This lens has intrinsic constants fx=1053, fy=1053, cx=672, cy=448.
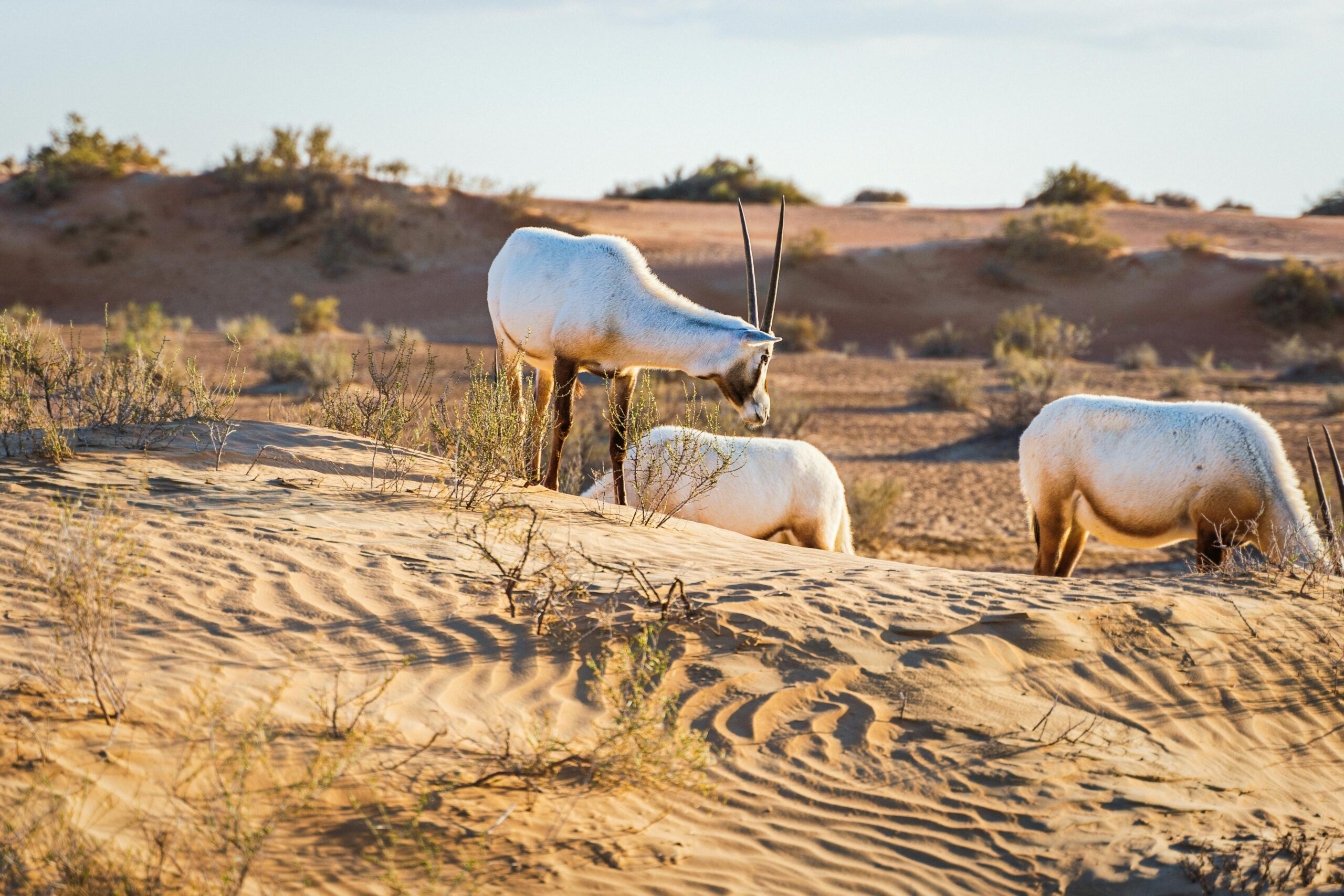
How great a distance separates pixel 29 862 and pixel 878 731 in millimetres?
2751

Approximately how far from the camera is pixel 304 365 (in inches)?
705

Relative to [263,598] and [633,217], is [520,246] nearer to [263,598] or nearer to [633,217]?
[263,598]

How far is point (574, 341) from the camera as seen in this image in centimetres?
696

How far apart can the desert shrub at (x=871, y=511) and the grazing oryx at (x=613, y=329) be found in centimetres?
336

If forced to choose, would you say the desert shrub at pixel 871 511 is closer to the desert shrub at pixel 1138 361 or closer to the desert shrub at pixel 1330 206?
the desert shrub at pixel 1138 361

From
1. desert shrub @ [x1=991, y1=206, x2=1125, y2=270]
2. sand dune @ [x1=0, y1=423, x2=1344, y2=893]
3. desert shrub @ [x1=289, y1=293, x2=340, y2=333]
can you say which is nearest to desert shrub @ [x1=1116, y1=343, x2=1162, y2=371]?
desert shrub @ [x1=991, y1=206, x2=1125, y2=270]

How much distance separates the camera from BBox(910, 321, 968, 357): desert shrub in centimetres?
2597

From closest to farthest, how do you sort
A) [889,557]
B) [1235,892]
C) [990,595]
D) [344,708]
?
[1235,892] → [344,708] → [990,595] → [889,557]

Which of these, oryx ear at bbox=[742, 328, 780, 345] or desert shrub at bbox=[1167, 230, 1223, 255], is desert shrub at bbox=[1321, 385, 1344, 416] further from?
desert shrub at bbox=[1167, 230, 1223, 255]

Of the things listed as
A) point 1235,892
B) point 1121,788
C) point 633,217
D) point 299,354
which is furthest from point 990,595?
point 633,217

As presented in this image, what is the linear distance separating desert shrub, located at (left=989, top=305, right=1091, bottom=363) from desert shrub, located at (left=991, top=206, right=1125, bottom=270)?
5772 mm

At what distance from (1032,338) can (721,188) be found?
2610 cm

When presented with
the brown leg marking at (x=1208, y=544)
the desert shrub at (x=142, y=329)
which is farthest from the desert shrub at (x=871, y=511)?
the desert shrub at (x=142, y=329)

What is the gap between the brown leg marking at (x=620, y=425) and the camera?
6926 millimetres
